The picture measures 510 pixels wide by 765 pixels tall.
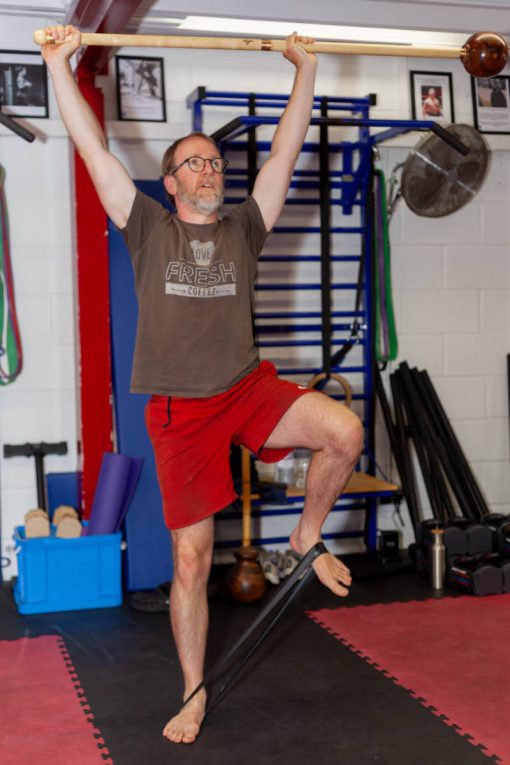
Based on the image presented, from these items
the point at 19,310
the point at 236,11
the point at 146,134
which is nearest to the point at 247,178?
the point at 146,134

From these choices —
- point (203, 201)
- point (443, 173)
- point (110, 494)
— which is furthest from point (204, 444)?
point (443, 173)

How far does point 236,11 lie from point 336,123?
Result: 0.69 meters

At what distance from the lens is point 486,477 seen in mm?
5938

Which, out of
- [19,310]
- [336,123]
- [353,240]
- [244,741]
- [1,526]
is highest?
[336,123]

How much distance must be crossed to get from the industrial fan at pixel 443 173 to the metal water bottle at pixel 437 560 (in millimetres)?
1765

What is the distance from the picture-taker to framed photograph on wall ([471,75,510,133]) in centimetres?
574

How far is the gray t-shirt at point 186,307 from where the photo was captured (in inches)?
→ 129

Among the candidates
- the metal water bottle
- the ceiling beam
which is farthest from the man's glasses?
the metal water bottle

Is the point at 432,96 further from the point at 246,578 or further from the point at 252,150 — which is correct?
the point at 246,578

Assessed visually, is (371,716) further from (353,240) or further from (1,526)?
(353,240)

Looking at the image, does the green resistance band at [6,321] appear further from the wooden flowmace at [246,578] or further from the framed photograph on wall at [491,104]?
the framed photograph on wall at [491,104]

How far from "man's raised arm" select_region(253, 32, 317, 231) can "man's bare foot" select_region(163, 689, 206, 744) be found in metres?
1.64

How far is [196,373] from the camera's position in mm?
3268

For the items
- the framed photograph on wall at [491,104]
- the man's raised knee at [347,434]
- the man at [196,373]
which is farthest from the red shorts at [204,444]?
the framed photograph on wall at [491,104]
